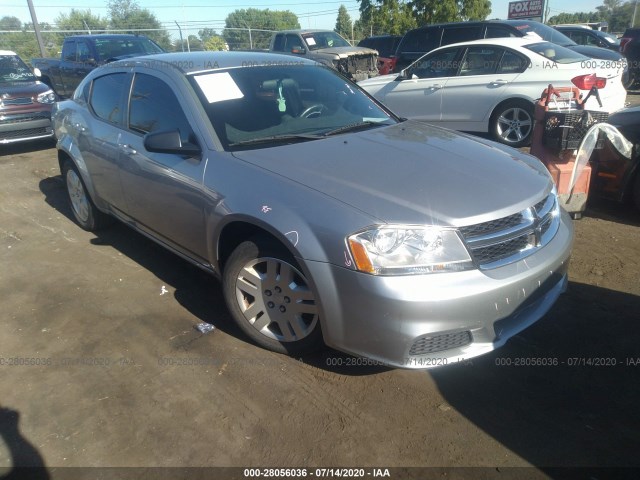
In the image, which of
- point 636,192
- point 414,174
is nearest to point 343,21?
point 636,192

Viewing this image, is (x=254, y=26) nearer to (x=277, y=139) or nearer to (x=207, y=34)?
(x=207, y=34)

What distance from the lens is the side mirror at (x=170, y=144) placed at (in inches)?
126

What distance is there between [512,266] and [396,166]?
2.78ft

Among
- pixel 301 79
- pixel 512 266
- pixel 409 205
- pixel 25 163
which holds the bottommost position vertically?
pixel 25 163

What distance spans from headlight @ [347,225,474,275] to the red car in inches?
341

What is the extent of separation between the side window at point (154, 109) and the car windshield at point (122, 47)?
8.58 metres

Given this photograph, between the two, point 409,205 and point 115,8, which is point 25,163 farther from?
point 115,8

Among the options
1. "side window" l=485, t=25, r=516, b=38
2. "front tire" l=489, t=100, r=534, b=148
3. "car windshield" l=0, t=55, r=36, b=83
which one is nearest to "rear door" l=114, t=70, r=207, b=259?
"front tire" l=489, t=100, r=534, b=148

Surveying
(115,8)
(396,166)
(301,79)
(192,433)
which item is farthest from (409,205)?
(115,8)

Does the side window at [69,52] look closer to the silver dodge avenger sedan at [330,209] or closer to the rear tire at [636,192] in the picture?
the silver dodge avenger sedan at [330,209]

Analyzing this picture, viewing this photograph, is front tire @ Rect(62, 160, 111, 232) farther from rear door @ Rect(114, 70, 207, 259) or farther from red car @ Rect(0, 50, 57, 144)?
red car @ Rect(0, 50, 57, 144)

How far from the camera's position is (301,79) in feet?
13.0

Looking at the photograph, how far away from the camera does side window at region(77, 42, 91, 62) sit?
11.8 metres

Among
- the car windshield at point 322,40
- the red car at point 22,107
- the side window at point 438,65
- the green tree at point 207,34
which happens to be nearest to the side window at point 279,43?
the car windshield at point 322,40
